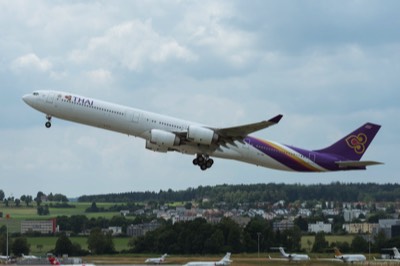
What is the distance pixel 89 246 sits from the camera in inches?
4038

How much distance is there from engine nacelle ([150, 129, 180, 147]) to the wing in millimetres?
3466

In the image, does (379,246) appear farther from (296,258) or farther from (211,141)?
(211,141)

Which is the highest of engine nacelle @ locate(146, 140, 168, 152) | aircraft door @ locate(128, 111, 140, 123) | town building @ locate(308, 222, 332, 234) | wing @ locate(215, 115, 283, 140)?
aircraft door @ locate(128, 111, 140, 123)

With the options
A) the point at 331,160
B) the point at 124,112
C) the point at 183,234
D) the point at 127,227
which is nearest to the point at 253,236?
the point at 183,234

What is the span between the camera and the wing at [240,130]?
6481cm

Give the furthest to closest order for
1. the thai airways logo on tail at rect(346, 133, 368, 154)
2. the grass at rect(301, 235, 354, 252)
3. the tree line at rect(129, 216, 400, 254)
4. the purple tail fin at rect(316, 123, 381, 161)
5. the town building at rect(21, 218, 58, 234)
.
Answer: the town building at rect(21, 218, 58, 234), the grass at rect(301, 235, 354, 252), the tree line at rect(129, 216, 400, 254), the thai airways logo on tail at rect(346, 133, 368, 154), the purple tail fin at rect(316, 123, 381, 161)

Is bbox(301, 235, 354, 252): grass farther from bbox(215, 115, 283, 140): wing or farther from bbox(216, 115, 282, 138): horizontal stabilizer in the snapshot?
bbox(216, 115, 282, 138): horizontal stabilizer

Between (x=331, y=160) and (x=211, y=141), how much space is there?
1089 cm

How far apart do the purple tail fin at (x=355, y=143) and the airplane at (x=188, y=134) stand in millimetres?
1280

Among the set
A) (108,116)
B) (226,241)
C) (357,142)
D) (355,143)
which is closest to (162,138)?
(108,116)

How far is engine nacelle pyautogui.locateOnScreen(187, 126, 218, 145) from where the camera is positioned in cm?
6644

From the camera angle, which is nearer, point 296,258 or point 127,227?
point 296,258

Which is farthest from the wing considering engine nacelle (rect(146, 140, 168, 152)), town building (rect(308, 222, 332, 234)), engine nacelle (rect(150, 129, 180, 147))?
town building (rect(308, 222, 332, 234))

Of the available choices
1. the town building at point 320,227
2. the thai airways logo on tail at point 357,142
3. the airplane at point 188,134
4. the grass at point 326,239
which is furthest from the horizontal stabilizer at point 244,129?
the town building at point 320,227
